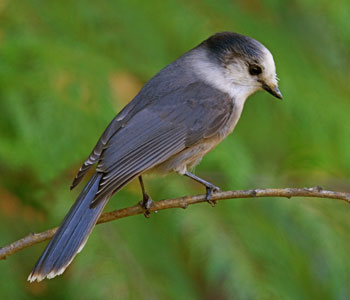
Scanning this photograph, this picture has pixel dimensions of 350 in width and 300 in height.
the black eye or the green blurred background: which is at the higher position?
the black eye

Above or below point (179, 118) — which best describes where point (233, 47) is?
above

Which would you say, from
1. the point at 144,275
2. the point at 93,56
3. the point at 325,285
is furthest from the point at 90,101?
the point at 325,285

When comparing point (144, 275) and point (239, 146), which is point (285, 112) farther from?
point (144, 275)

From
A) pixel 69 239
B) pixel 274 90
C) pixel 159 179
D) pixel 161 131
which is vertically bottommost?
pixel 159 179

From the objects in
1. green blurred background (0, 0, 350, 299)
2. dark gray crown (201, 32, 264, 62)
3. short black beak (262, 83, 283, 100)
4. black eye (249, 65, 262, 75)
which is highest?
dark gray crown (201, 32, 264, 62)

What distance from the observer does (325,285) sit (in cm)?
366

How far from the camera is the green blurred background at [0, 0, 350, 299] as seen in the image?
3.46m

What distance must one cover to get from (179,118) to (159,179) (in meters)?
0.63

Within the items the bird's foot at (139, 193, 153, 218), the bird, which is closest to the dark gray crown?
the bird

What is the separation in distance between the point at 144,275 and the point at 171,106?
773 mm

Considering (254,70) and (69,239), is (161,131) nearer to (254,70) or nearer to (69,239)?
(254,70)

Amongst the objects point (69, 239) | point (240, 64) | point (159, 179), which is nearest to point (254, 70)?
point (240, 64)

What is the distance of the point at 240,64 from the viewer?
3562 mm

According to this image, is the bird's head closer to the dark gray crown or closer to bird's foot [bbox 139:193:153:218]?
the dark gray crown
